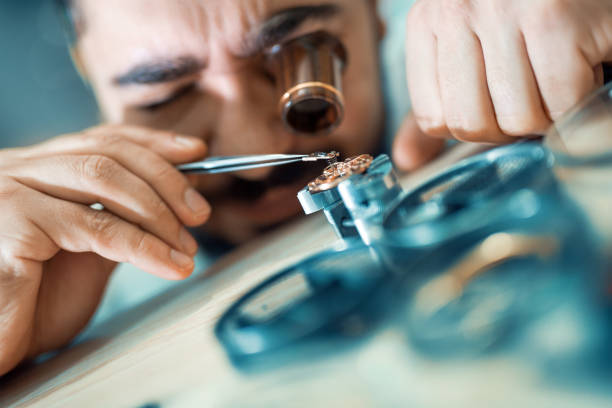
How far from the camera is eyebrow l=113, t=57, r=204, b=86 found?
2.70ft

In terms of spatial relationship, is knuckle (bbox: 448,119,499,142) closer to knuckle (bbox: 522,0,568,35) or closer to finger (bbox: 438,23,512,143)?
finger (bbox: 438,23,512,143)

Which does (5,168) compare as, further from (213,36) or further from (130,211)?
(213,36)

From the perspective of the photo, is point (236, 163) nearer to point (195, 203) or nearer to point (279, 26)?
point (195, 203)

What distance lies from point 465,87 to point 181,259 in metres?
0.41

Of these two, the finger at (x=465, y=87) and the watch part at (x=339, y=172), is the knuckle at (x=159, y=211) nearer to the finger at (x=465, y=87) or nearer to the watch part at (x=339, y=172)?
the watch part at (x=339, y=172)

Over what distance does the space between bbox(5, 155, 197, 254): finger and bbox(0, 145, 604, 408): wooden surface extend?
0.12 meters

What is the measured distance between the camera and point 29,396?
483 mm

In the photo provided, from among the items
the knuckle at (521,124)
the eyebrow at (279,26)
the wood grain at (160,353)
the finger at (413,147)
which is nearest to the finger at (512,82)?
the knuckle at (521,124)

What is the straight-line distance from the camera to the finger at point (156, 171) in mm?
649

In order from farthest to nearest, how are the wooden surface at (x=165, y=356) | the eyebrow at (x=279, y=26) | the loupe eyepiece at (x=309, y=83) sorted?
the eyebrow at (x=279, y=26)
the loupe eyepiece at (x=309, y=83)
the wooden surface at (x=165, y=356)

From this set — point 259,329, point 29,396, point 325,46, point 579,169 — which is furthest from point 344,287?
point 325,46

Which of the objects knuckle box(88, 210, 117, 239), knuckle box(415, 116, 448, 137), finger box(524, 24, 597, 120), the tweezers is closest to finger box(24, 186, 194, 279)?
knuckle box(88, 210, 117, 239)

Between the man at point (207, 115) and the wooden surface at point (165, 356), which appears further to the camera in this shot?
the man at point (207, 115)

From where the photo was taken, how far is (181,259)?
24.4 inches
